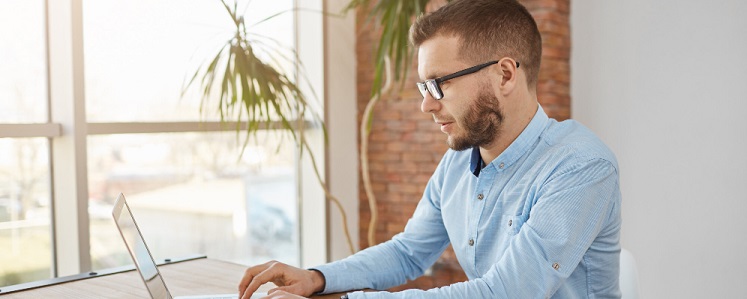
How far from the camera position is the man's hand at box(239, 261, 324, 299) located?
175 centimetres

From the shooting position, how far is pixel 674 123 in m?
3.50

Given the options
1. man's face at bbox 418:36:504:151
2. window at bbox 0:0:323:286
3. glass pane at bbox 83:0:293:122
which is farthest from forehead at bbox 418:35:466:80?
window at bbox 0:0:323:286

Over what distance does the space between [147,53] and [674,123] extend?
2464mm

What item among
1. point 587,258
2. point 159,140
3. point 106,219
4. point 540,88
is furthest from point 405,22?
point 587,258

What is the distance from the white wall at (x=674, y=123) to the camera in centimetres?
333

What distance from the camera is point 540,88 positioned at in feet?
12.3

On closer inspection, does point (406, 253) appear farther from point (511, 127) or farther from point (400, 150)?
point (400, 150)

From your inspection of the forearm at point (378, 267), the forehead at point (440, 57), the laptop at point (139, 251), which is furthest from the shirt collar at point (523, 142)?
the laptop at point (139, 251)

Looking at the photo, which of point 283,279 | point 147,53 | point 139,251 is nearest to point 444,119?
point 283,279

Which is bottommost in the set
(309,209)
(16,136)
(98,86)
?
(309,209)

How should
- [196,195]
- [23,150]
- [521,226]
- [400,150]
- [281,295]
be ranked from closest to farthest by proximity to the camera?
[281,295], [521,226], [23,150], [196,195], [400,150]

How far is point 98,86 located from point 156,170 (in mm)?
527

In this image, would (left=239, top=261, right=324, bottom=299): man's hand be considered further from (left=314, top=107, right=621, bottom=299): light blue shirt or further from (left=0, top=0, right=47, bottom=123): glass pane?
(left=0, top=0, right=47, bottom=123): glass pane

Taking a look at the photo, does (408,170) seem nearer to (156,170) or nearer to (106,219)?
(156,170)
